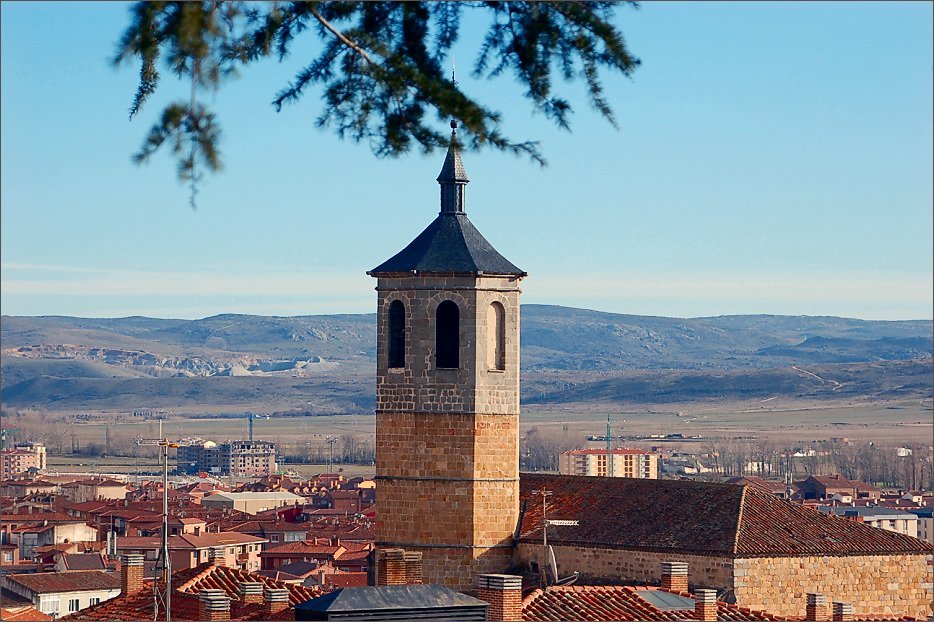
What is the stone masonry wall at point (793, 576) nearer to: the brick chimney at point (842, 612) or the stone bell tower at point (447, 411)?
the stone bell tower at point (447, 411)

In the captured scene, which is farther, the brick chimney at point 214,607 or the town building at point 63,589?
the town building at point 63,589

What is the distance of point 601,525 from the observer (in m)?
33.4

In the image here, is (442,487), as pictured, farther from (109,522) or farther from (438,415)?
(109,522)

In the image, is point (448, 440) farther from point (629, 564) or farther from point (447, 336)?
point (629, 564)

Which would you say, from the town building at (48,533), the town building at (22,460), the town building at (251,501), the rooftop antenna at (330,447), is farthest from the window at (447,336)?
the rooftop antenna at (330,447)

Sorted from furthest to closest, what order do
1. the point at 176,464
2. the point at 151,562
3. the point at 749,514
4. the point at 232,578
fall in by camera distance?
the point at 176,464 < the point at 151,562 < the point at 749,514 < the point at 232,578

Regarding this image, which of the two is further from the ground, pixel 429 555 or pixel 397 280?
pixel 397 280

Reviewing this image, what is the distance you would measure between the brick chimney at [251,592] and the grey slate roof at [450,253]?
6.51m

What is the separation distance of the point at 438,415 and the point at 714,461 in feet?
358

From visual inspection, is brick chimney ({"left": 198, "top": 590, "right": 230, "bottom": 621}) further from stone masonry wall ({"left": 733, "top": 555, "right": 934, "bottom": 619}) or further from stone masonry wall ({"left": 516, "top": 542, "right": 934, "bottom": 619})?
stone masonry wall ({"left": 733, "top": 555, "right": 934, "bottom": 619})

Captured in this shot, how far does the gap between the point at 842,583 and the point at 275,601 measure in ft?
30.4

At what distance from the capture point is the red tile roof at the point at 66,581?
51188 millimetres

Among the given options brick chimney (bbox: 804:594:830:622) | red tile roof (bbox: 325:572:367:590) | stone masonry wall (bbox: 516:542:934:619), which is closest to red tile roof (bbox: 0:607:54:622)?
red tile roof (bbox: 325:572:367:590)

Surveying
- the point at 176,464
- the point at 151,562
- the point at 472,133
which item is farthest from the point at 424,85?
the point at 176,464
